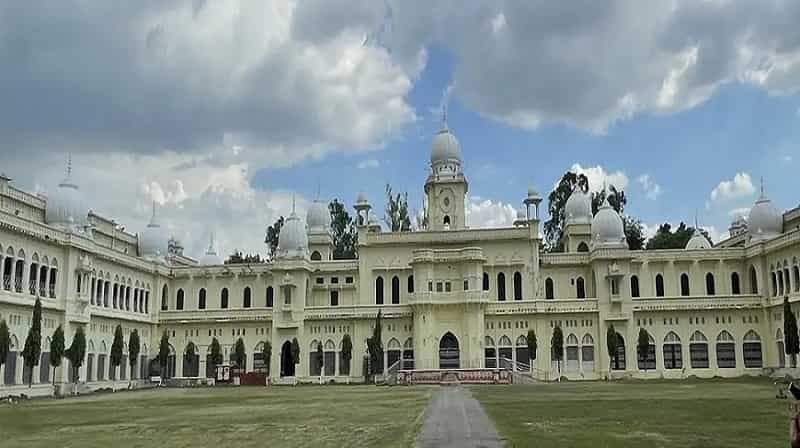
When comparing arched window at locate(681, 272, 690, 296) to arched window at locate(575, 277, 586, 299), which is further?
arched window at locate(575, 277, 586, 299)

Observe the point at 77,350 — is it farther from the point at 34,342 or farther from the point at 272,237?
the point at 272,237

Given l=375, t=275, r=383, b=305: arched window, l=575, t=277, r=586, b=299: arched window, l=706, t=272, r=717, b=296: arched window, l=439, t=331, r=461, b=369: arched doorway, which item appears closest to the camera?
l=439, t=331, r=461, b=369: arched doorway

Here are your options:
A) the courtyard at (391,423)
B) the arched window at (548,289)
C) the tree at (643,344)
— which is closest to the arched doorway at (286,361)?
the arched window at (548,289)

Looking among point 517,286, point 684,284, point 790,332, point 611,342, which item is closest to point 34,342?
point 517,286

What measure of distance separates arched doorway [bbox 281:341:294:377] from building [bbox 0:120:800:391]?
181 millimetres

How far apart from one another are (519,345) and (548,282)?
8835mm

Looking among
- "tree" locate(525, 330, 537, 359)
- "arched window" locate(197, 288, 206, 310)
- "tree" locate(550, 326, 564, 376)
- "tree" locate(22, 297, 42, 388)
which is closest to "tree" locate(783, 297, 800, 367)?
"tree" locate(550, 326, 564, 376)

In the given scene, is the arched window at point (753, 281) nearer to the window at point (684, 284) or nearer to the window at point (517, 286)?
the window at point (684, 284)

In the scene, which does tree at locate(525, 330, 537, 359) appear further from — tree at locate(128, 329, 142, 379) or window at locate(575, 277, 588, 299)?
tree at locate(128, 329, 142, 379)

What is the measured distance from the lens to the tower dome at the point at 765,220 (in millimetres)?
70625

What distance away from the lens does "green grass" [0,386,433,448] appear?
70.0ft

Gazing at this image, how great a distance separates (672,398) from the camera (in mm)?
35969

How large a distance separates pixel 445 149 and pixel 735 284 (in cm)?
3034

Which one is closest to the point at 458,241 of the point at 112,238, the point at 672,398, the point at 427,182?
the point at 427,182
